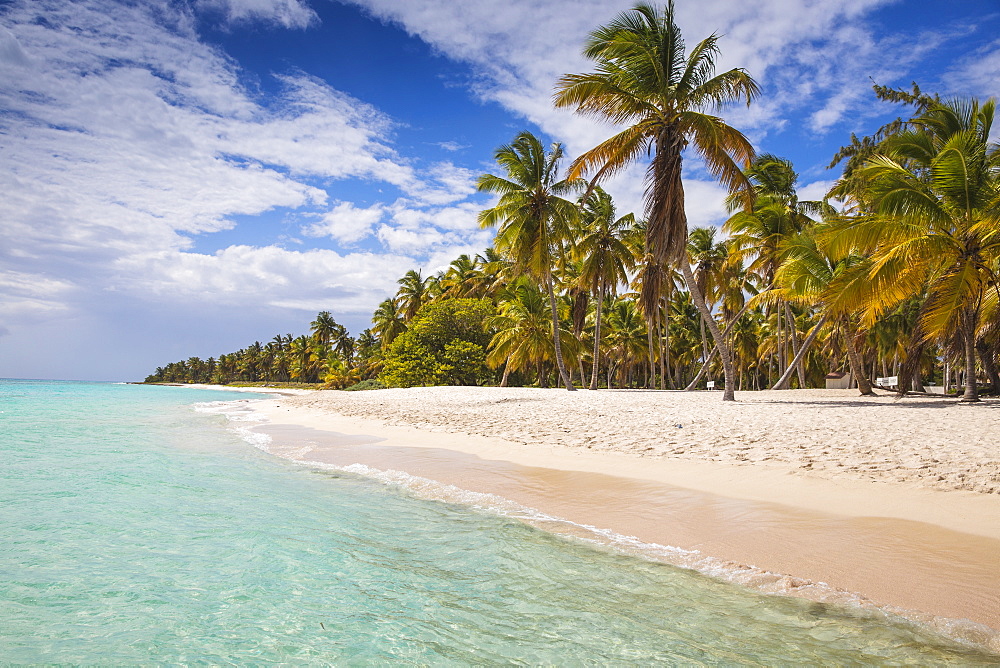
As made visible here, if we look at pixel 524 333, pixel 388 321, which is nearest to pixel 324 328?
pixel 388 321

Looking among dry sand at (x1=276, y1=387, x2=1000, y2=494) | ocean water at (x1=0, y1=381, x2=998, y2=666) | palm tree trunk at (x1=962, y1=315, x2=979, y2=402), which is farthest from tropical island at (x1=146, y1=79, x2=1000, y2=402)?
ocean water at (x1=0, y1=381, x2=998, y2=666)

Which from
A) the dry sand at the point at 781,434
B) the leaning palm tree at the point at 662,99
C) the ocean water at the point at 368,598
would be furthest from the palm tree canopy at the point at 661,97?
the ocean water at the point at 368,598

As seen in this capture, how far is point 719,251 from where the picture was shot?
30875 millimetres

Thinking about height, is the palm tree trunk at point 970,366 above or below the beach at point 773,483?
above

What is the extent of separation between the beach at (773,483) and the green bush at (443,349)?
1975cm

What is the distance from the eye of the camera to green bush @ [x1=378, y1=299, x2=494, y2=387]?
106 ft

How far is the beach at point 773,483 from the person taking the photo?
372 cm

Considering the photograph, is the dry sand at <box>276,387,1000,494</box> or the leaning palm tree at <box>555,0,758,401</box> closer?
the dry sand at <box>276,387,1000,494</box>

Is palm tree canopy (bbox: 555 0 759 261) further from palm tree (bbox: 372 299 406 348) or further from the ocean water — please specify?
palm tree (bbox: 372 299 406 348)

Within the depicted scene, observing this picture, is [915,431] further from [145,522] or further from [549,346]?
[549,346]

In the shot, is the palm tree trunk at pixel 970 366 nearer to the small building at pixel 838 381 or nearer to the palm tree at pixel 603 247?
the palm tree at pixel 603 247

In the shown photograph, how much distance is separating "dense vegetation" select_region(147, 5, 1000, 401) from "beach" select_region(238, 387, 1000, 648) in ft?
12.7

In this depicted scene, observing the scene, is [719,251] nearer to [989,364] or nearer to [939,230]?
[989,364]

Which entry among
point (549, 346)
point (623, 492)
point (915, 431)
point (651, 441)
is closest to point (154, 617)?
point (623, 492)
